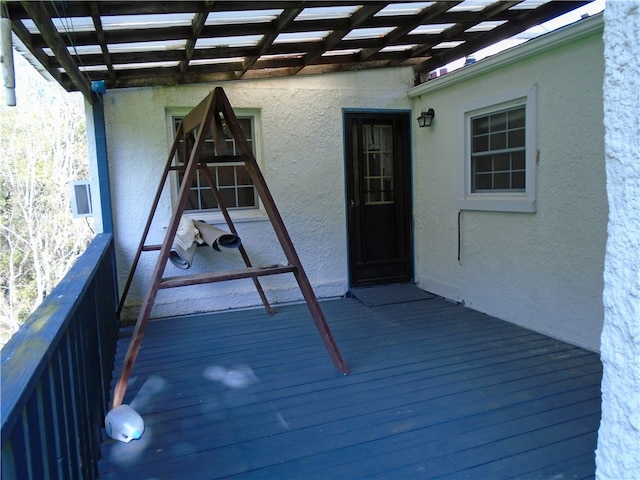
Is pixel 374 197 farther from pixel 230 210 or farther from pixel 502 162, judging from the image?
pixel 230 210

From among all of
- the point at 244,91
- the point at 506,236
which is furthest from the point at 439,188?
the point at 244,91

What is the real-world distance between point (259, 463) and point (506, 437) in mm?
1271

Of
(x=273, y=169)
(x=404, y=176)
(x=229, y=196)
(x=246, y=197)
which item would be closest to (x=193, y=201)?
(x=229, y=196)

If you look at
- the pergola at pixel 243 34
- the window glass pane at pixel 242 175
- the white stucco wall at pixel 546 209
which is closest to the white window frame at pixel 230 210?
the window glass pane at pixel 242 175

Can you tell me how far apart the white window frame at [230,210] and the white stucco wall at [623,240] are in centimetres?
414

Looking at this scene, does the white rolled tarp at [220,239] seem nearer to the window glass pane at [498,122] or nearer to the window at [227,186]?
the window at [227,186]

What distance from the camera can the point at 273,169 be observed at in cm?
497

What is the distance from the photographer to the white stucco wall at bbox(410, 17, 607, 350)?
133 inches

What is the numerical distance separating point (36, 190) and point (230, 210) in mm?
7950

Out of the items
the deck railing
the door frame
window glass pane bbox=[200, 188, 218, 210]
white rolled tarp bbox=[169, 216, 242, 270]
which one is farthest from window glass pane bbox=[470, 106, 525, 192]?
the deck railing

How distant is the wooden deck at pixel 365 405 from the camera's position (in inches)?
83.6

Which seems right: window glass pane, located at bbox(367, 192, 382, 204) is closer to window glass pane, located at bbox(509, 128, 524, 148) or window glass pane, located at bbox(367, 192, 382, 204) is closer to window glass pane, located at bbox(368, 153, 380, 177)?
window glass pane, located at bbox(368, 153, 380, 177)

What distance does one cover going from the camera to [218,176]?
495cm

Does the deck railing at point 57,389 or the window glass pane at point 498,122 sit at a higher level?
the window glass pane at point 498,122
